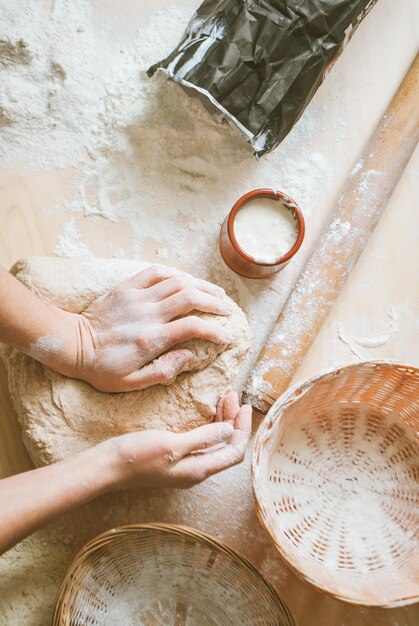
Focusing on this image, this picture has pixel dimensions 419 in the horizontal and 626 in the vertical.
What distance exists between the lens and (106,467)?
962 millimetres

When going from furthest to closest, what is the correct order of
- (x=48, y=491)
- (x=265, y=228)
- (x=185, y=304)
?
(x=265, y=228), (x=185, y=304), (x=48, y=491)

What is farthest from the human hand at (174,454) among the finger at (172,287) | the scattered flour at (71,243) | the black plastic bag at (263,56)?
the black plastic bag at (263,56)

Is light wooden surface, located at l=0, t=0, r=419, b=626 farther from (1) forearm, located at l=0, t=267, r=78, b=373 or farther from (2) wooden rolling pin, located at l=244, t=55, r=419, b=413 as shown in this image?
(1) forearm, located at l=0, t=267, r=78, b=373

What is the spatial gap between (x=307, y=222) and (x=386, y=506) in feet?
1.98

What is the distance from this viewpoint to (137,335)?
1021 mm

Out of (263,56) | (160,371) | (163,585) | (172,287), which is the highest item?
(263,56)

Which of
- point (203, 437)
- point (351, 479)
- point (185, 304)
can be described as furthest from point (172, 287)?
point (351, 479)

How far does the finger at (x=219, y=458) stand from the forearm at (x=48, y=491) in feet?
0.44

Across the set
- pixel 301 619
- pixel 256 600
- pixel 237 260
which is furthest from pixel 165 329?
pixel 301 619

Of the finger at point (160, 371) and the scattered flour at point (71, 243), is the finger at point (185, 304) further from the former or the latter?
the scattered flour at point (71, 243)

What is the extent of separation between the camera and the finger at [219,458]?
998 millimetres

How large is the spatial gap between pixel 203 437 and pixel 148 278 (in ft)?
1.00

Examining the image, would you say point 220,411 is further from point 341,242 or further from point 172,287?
point 341,242

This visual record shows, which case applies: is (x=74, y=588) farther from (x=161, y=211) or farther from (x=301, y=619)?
(x=161, y=211)
